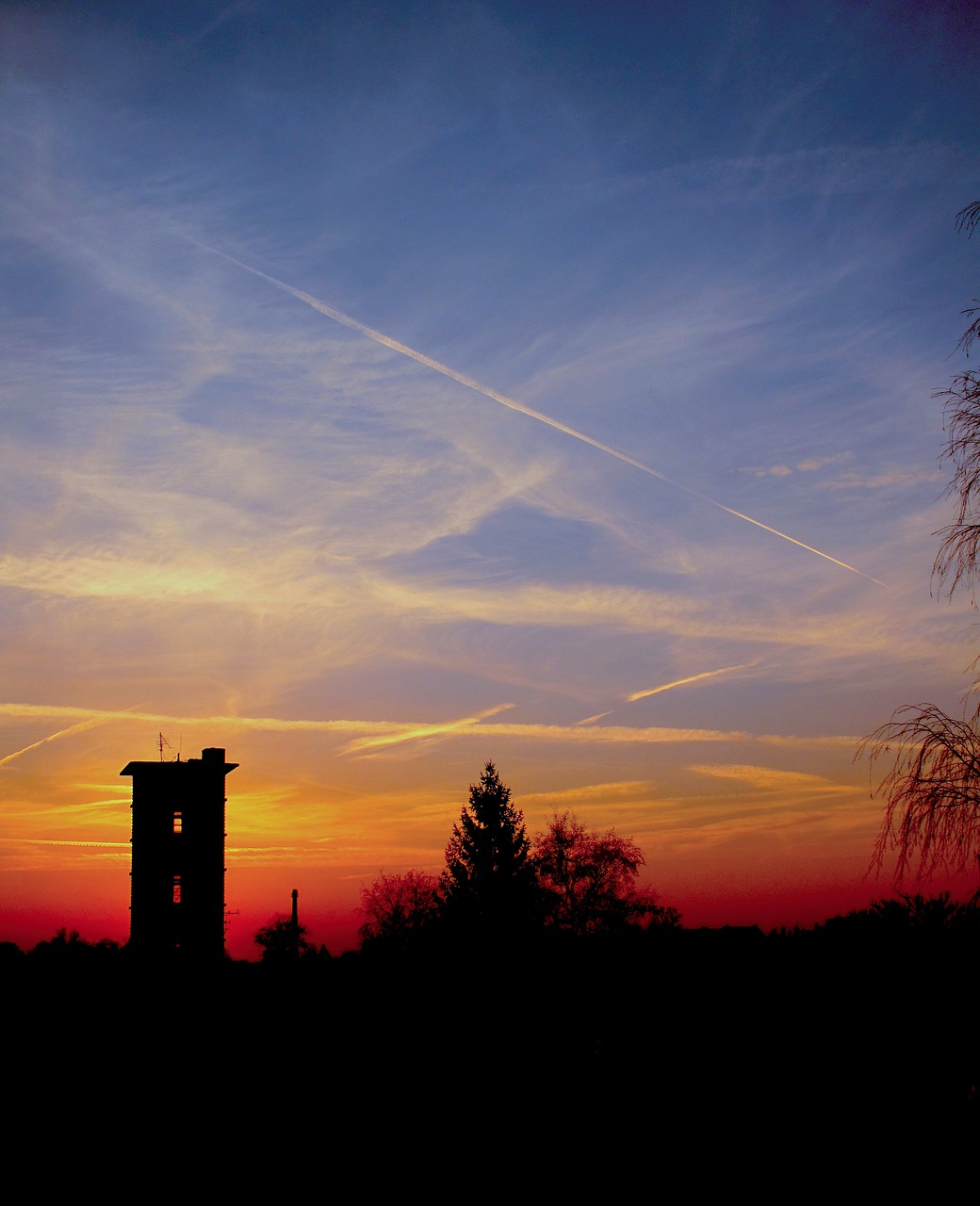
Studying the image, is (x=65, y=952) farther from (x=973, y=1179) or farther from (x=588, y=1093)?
(x=973, y=1179)

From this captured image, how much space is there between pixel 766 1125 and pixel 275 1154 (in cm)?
405

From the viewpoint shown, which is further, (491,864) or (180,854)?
(180,854)

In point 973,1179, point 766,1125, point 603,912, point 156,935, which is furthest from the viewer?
point 156,935

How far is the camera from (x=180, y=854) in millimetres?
65188

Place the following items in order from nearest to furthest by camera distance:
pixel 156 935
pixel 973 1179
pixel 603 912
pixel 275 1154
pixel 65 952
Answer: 1. pixel 973 1179
2. pixel 275 1154
3. pixel 65 952
4. pixel 603 912
5. pixel 156 935

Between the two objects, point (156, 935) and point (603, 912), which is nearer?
point (603, 912)

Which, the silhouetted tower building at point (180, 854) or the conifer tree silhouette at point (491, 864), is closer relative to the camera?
the conifer tree silhouette at point (491, 864)

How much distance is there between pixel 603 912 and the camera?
2200 inches

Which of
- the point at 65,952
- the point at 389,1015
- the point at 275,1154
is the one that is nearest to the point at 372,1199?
the point at 275,1154

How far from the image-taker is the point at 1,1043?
942 cm

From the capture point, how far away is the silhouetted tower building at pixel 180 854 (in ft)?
209

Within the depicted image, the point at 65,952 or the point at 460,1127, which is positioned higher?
the point at 65,952

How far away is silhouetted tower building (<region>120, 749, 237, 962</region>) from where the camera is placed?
209 ft

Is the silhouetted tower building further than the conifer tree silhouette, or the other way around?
the silhouetted tower building
